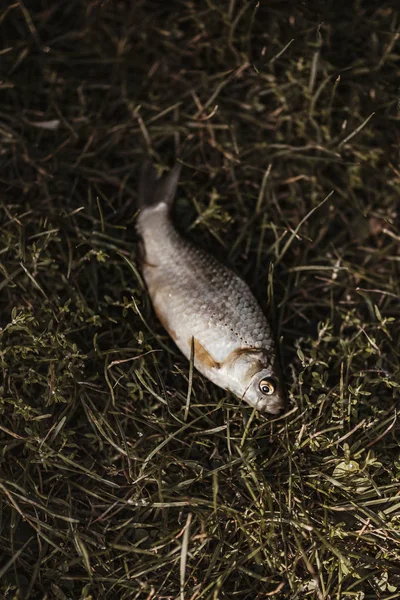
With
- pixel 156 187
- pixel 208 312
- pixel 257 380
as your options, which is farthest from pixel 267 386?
pixel 156 187

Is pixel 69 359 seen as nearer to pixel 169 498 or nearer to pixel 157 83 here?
pixel 169 498

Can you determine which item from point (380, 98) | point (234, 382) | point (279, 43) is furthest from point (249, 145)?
point (234, 382)

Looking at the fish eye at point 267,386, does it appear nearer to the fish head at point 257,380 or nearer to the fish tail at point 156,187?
the fish head at point 257,380

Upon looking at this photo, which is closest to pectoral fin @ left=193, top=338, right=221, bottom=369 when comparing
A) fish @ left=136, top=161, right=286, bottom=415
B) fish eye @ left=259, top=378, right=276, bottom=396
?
fish @ left=136, top=161, right=286, bottom=415

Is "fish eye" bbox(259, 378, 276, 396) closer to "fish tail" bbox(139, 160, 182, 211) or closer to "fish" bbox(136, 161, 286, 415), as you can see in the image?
"fish" bbox(136, 161, 286, 415)

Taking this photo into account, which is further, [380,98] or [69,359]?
[380,98]

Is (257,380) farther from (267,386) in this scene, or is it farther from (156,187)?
(156,187)

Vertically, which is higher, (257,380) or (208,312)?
(208,312)
